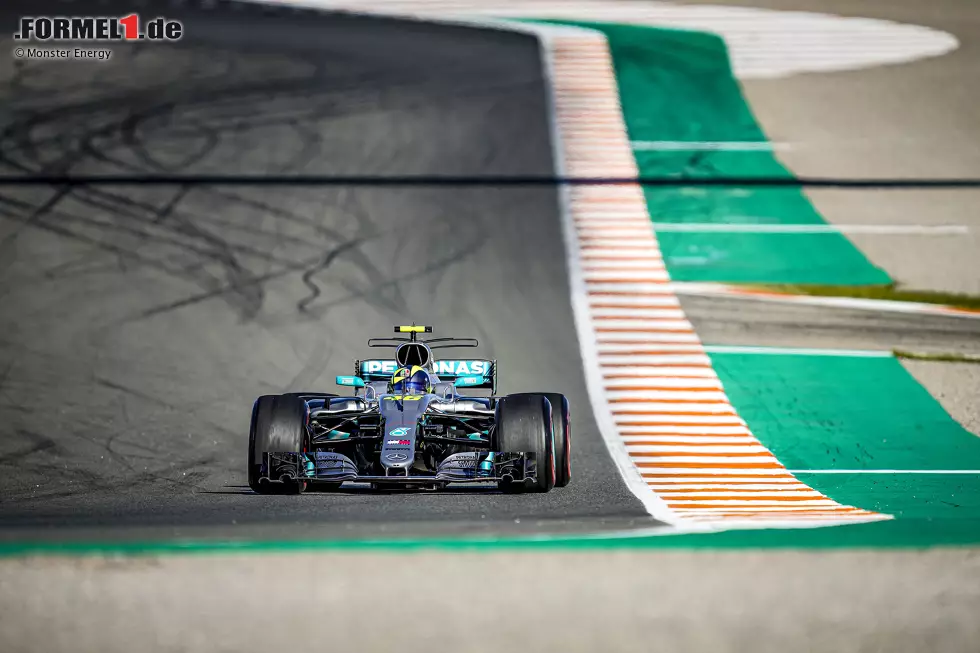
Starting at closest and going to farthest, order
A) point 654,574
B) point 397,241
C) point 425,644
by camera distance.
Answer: point 425,644 → point 654,574 → point 397,241

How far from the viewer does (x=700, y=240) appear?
623 inches

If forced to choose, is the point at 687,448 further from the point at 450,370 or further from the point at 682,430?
the point at 450,370

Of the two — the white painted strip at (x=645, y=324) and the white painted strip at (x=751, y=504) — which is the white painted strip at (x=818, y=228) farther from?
the white painted strip at (x=751, y=504)

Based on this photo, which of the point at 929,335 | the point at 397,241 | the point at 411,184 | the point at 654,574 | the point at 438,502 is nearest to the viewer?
the point at 654,574

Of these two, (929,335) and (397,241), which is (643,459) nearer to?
(929,335)

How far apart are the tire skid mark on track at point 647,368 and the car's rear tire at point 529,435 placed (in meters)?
0.81

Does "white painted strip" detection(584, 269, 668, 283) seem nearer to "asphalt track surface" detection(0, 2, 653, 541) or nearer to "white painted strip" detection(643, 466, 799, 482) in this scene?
"asphalt track surface" detection(0, 2, 653, 541)

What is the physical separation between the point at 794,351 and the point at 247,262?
6.57 m

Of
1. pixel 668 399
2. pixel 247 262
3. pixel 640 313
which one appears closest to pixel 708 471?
pixel 668 399

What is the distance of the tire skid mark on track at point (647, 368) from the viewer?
29.2 ft

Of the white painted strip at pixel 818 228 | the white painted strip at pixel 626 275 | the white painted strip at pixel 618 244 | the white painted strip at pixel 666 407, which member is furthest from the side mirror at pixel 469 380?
the white painted strip at pixel 818 228

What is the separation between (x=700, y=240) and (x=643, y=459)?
19.8 ft

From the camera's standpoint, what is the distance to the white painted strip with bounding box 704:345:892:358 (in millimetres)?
13005

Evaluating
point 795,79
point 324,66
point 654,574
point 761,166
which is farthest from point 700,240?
point 654,574
